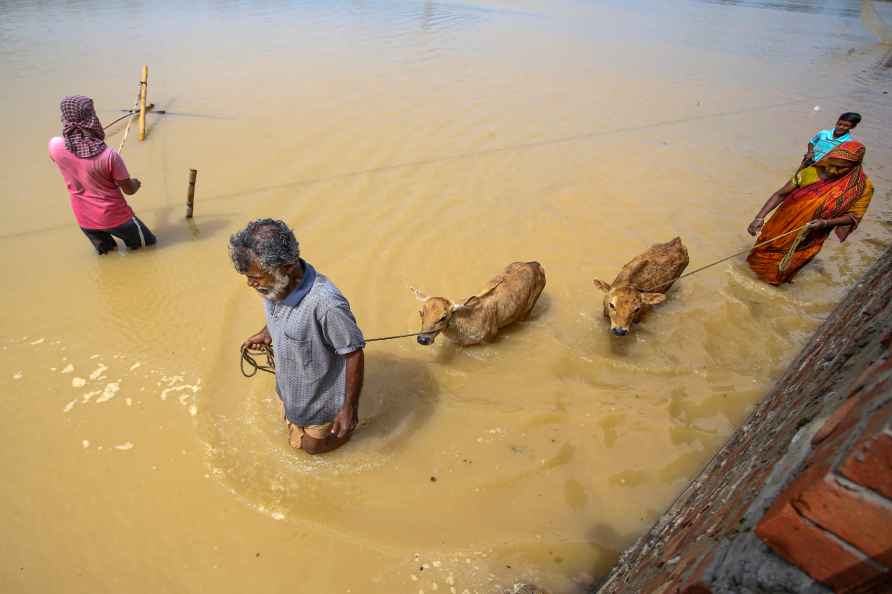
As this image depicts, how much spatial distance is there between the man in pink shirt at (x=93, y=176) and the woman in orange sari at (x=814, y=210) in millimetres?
7827

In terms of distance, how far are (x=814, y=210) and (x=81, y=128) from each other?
8186 mm

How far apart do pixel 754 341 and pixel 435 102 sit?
943cm

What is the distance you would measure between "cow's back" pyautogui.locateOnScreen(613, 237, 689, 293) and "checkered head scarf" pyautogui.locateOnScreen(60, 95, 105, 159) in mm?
5809

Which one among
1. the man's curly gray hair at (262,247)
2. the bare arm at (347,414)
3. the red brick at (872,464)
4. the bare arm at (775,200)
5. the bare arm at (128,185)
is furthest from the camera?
the bare arm at (775,200)

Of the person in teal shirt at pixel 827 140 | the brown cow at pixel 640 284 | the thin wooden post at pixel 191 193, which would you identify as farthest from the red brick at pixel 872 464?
the thin wooden post at pixel 191 193

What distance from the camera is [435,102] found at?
472 inches

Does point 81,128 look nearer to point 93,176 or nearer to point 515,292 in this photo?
point 93,176

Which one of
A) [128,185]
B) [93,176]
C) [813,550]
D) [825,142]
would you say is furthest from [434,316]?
[825,142]

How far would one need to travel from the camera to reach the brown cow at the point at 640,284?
185 inches

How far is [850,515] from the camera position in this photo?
1.11 m

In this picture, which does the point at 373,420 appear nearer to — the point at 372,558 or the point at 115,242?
the point at 372,558

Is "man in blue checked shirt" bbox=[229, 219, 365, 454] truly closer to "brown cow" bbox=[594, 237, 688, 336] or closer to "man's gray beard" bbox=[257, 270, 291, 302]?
"man's gray beard" bbox=[257, 270, 291, 302]

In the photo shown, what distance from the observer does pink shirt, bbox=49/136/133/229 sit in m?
4.95

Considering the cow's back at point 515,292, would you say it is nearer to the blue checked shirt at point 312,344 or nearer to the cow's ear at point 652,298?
the cow's ear at point 652,298
